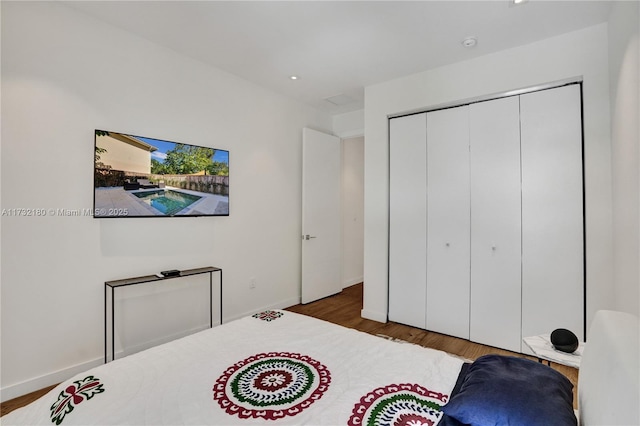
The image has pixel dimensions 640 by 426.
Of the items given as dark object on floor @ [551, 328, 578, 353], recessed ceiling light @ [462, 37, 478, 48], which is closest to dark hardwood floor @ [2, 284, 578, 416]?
dark object on floor @ [551, 328, 578, 353]

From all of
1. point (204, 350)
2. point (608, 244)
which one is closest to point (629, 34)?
point (608, 244)

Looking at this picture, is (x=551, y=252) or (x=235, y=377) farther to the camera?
(x=551, y=252)

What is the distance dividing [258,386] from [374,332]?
223cm

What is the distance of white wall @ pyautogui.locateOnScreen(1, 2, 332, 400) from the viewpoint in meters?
2.11

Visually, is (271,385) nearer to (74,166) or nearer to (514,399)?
(514,399)

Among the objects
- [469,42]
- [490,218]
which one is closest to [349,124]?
[469,42]

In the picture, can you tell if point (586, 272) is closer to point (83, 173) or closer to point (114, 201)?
point (114, 201)

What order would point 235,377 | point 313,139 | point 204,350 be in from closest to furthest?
point 235,377
point 204,350
point 313,139

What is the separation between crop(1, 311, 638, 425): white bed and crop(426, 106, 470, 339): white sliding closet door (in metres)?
1.74

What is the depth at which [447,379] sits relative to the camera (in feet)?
4.53

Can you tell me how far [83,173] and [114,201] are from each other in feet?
0.95

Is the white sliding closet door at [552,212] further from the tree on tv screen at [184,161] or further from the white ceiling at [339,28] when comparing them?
the tree on tv screen at [184,161]

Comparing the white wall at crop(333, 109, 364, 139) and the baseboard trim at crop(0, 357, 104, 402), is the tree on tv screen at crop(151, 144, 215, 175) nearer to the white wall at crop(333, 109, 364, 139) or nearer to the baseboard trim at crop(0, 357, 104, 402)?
the baseboard trim at crop(0, 357, 104, 402)

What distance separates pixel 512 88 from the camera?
111 inches
